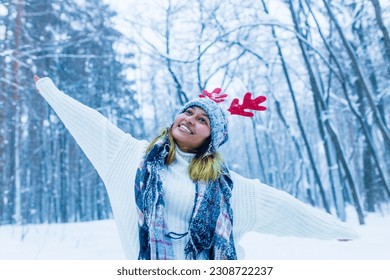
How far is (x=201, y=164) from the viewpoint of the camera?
68.4 inches

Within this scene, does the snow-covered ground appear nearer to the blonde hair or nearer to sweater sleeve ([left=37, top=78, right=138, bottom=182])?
the blonde hair

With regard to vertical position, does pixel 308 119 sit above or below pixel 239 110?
above

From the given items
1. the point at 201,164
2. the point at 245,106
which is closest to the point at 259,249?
the point at 245,106

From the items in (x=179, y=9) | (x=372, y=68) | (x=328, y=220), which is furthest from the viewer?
(x=372, y=68)

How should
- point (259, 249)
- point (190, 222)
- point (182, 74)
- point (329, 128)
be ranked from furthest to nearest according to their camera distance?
point (182, 74) → point (329, 128) → point (259, 249) → point (190, 222)

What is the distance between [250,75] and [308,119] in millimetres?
8056

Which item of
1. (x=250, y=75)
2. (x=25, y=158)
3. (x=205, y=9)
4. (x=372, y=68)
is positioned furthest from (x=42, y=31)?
(x=372, y=68)

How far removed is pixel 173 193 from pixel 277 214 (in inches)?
23.9

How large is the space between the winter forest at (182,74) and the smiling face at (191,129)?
133 inches

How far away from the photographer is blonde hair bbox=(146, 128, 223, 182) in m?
1.69

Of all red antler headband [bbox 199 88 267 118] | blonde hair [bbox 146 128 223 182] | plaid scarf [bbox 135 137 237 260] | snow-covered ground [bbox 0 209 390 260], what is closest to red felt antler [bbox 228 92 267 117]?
red antler headband [bbox 199 88 267 118]

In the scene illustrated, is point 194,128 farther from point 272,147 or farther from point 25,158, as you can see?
point 272,147

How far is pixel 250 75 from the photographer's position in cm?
1385

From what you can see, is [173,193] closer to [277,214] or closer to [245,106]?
[277,214]
